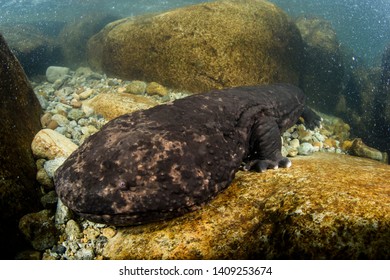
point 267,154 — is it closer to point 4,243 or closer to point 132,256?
point 132,256

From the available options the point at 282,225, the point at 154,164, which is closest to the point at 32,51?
the point at 154,164

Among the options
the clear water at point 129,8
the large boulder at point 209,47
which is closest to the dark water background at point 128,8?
the clear water at point 129,8

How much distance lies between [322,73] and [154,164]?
10242 millimetres

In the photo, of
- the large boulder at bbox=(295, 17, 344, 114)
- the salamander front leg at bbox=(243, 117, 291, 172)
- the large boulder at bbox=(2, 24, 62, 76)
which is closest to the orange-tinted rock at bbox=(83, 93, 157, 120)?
the salamander front leg at bbox=(243, 117, 291, 172)

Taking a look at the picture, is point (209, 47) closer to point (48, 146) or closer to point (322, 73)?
point (48, 146)

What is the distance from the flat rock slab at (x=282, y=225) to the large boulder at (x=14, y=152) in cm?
108

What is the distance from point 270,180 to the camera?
10.6 feet

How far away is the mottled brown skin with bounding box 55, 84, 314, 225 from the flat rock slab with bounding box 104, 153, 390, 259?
0.19 meters

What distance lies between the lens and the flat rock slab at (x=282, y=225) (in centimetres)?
208

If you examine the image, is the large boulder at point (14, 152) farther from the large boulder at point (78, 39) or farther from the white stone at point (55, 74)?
the large boulder at point (78, 39)

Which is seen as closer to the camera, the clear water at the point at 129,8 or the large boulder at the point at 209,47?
the large boulder at the point at 209,47

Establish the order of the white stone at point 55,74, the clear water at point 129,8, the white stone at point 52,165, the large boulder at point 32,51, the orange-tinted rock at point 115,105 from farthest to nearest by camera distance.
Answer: the clear water at point 129,8 → the large boulder at point 32,51 → the white stone at point 55,74 → the orange-tinted rock at point 115,105 → the white stone at point 52,165

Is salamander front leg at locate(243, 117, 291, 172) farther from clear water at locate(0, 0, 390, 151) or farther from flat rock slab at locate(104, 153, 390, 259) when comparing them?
clear water at locate(0, 0, 390, 151)
